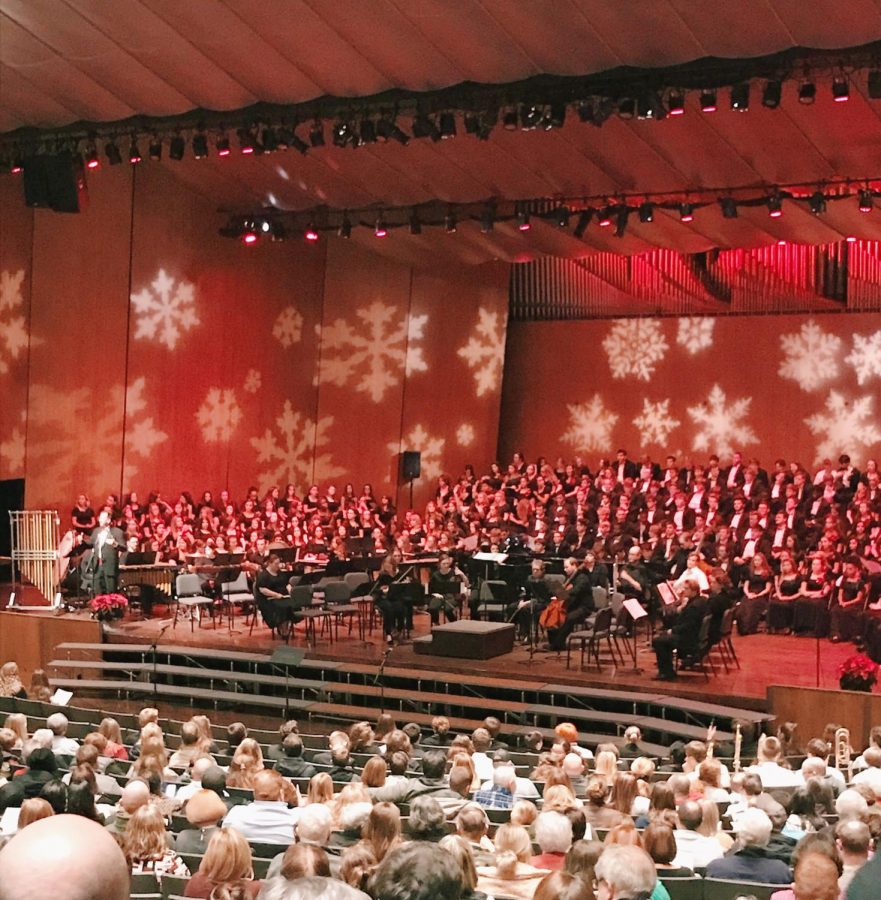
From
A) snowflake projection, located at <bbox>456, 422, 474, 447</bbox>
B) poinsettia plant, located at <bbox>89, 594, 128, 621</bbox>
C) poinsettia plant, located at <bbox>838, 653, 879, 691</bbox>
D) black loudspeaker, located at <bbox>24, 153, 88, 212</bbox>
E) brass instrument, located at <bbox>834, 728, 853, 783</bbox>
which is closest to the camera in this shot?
brass instrument, located at <bbox>834, 728, 853, 783</bbox>

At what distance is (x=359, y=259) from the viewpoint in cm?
2291

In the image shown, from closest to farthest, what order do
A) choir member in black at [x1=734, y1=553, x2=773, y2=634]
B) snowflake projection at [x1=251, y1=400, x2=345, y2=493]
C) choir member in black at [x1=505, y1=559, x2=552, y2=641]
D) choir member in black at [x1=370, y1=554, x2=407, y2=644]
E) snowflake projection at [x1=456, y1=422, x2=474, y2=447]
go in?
choir member in black at [x1=505, y1=559, x2=552, y2=641] → choir member in black at [x1=370, y1=554, x2=407, y2=644] → choir member in black at [x1=734, y1=553, x2=773, y2=634] → snowflake projection at [x1=251, y1=400, x2=345, y2=493] → snowflake projection at [x1=456, y1=422, x2=474, y2=447]

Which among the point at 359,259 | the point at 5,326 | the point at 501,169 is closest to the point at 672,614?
the point at 501,169

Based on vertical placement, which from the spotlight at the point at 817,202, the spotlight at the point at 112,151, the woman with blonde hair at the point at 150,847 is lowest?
the woman with blonde hair at the point at 150,847

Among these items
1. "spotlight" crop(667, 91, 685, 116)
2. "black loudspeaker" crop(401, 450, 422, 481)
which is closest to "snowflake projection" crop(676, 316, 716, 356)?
"black loudspeaker" crop(401, 450, 422, 481)

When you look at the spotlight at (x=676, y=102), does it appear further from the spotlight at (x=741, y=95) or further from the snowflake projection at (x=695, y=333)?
the snowflake projection at (x=695, y=333)

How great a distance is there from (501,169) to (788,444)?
269 inches

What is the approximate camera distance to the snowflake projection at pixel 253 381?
21.9m

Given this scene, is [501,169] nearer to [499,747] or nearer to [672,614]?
[672,614]

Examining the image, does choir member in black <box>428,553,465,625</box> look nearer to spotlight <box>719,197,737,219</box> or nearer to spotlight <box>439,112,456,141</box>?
spotlight <box>439,112,456,141</box>

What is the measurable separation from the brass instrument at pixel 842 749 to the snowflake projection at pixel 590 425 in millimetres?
12881

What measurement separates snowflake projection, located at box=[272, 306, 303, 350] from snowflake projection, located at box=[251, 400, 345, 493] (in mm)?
984

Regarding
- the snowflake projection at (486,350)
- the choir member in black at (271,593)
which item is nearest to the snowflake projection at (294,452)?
the snowflake projection at (486,350)

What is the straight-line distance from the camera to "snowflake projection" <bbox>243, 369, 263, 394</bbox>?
21891 millimetres
